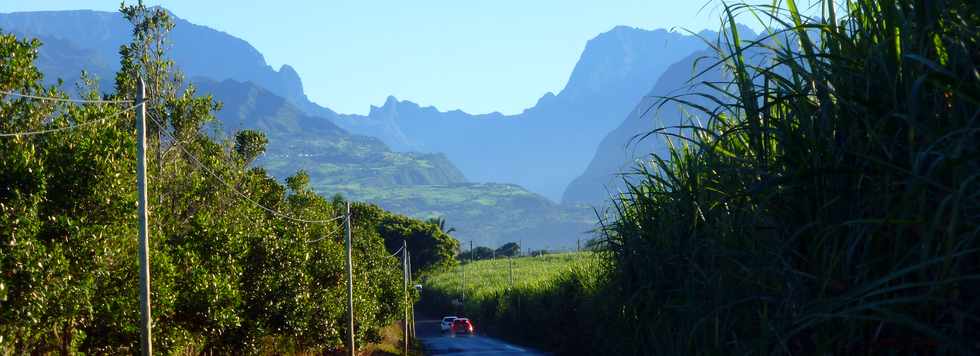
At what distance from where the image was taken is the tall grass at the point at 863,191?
12.2 feet

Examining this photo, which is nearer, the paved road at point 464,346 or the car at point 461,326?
the paved road at point 464,346

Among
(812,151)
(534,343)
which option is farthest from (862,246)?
(534,343)

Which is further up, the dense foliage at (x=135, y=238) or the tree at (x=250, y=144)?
the tree at (x=250, y=144)

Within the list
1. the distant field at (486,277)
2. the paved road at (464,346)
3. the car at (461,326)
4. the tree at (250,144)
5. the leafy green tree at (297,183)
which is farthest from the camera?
the distant field at (486,277)

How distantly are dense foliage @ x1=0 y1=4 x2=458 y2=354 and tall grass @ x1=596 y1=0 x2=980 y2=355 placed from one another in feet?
34.6

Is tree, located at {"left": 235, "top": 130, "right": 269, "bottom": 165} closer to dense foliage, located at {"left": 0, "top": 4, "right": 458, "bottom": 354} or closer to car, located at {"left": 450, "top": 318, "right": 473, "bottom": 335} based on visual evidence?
dense foliage, located at {"left": 0, "top": 4, "right": 458, "bottom": 354}

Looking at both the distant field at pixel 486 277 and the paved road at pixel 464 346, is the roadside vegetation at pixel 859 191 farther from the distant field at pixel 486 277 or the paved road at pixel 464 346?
the distant field at pixel 486 277

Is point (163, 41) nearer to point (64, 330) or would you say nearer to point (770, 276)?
point (64, 330)

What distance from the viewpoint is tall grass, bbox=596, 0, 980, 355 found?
371cm

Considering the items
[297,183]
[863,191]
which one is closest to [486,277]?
[297,183]

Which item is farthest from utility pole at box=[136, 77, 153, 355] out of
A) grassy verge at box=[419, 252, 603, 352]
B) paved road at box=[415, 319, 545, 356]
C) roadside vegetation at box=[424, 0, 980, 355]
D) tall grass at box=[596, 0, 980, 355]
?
paved road at box=[415, 319, 545, 356]

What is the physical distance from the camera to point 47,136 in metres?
15.5

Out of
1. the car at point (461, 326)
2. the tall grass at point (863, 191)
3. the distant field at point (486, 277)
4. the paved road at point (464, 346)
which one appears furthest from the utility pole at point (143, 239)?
the car at point (461, 326)

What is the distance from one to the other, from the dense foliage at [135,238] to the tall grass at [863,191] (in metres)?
10.6
